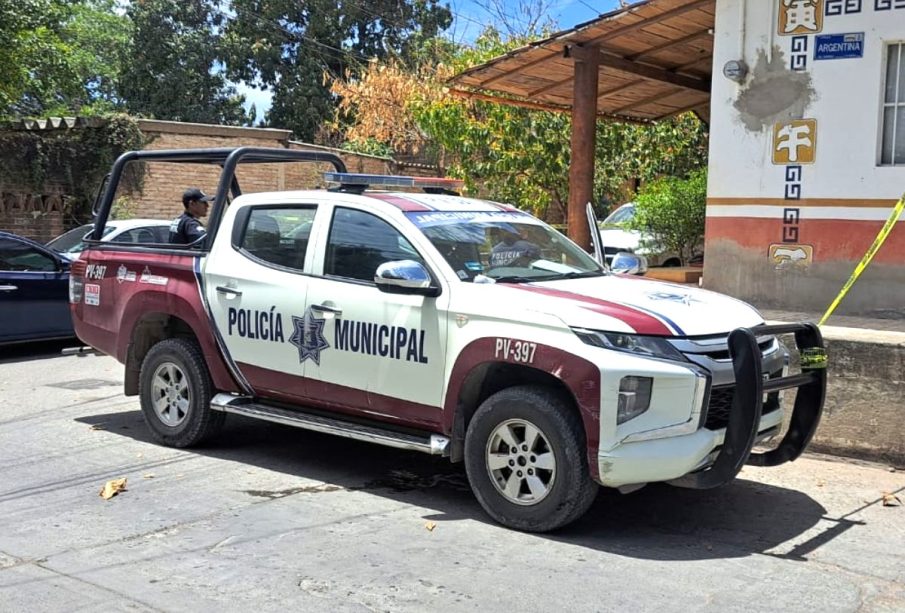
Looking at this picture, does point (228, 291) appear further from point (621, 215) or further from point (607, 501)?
point (621, 215)

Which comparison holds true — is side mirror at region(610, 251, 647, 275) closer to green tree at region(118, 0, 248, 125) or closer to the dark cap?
the dark cap

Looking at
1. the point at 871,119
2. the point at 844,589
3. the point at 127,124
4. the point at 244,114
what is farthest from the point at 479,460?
the point at 244,114

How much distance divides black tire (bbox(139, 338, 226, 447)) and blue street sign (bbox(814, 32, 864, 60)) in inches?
257

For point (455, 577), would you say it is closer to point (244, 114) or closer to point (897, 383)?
point (897, 383)

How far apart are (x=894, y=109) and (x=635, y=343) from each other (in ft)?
18.4

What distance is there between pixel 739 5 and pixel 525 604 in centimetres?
759

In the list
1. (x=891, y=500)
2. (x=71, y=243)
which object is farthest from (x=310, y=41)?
(x=891, y=500)

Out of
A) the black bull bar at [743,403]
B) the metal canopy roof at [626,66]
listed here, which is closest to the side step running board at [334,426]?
the black bull bar at [743,403]

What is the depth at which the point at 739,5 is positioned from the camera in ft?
33.1

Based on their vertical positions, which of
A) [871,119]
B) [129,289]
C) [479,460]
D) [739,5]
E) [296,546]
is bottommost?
[296,546]

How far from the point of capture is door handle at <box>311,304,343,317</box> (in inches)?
253

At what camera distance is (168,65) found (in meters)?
38.7

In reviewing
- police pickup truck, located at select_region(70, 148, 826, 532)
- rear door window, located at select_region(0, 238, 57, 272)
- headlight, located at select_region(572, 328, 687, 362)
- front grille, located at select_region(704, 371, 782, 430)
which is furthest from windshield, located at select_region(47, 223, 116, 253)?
front grille, located at select_region(704, 371, 782, 430)

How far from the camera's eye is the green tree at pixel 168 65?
126 feet
